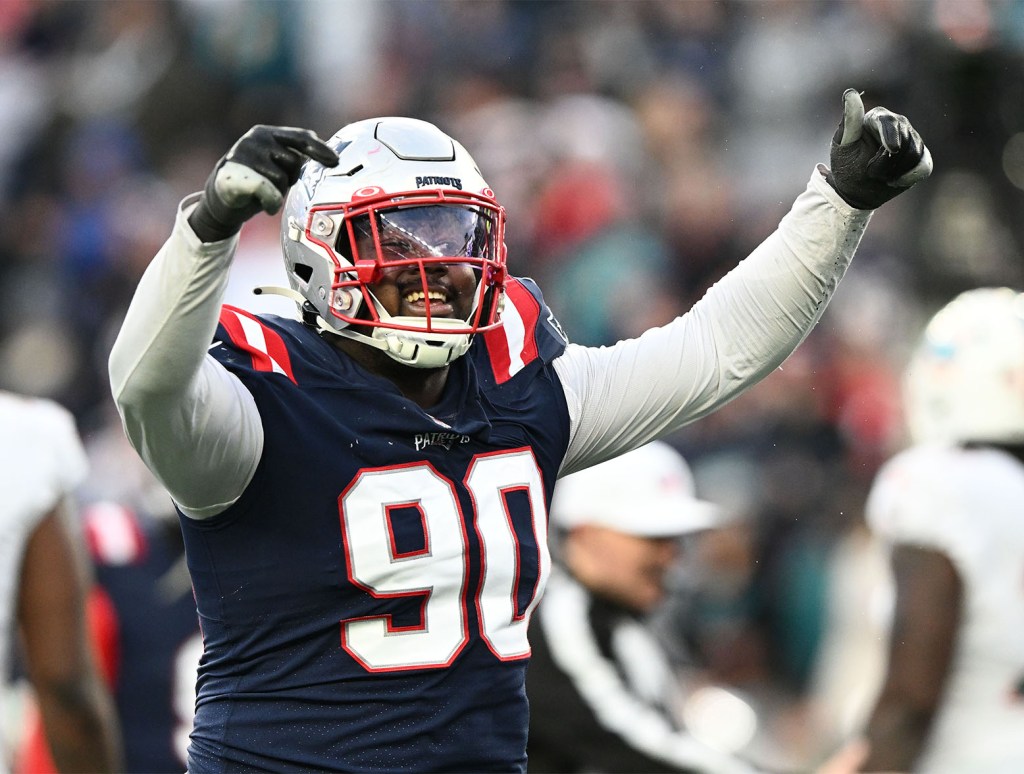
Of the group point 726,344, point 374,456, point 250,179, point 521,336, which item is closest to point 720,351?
point 726,344

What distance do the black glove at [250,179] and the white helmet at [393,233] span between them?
1.33 ft

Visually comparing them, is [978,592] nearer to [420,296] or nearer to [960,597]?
[960,597]

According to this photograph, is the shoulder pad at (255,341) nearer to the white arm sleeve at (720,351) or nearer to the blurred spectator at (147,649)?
the white arm sleeve at (720,351)

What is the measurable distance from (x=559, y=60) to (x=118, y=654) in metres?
5.19

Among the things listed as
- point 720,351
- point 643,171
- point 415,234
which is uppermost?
point 643,171

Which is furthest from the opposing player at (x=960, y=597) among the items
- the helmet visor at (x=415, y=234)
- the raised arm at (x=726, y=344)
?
the helmet visor at (x=415, y=234)

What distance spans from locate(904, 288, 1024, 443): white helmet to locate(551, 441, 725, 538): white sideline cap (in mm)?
749

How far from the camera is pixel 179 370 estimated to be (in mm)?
2588

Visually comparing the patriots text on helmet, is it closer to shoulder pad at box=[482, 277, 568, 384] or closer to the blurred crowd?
shoulder pad at box=[482, 277, 568, 384]

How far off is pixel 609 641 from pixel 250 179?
2.51 metres

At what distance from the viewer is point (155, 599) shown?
5164 millimetres

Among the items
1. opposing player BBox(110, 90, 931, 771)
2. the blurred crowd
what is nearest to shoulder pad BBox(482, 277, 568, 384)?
opposing player BBox(110, 90, 931, 771)

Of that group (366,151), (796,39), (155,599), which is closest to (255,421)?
(366,151)

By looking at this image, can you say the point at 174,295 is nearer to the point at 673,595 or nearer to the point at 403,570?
the point at 403,570
